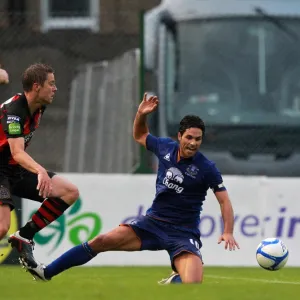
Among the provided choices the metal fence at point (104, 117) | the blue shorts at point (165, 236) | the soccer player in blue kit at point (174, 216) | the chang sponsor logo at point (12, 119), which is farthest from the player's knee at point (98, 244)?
the metal fence at point (104, 117)

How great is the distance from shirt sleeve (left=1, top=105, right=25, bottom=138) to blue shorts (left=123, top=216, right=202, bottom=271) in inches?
48.7

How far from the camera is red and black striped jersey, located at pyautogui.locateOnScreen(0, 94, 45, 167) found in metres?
9.48

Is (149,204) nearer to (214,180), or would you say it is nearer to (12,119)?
(214,180)

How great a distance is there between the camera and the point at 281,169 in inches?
643

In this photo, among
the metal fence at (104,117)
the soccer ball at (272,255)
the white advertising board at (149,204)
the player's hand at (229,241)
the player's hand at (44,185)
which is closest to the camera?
the player's hand at (44,185)

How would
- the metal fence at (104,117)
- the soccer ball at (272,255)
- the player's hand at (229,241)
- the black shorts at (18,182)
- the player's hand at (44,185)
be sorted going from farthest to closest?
the metal fence at (104,117), the soccer ball at (272,255), the black shorts at (18,182), the player's hand at (229,241), the player's hand at (44,185)

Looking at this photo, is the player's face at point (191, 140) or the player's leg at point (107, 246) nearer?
the player's face at point (191, 140)

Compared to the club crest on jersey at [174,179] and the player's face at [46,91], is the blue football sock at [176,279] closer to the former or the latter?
the club crest on jersey at [174,179]

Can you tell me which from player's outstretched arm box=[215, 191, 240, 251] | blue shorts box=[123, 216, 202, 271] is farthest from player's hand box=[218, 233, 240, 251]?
blue shorts box=[123, 216, 202, 271]

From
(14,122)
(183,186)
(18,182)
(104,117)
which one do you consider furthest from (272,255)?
(104,117)

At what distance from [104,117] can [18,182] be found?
7293mm

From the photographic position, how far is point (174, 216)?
9.80 meters

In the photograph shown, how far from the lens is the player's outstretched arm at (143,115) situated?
9.98 metres

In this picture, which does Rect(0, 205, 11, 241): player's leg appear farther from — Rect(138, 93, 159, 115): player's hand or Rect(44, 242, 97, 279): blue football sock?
Rect(138, 93, 159, 115): player's hand
